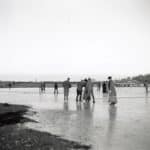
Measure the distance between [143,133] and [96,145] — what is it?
2.28m

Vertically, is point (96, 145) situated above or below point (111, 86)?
below

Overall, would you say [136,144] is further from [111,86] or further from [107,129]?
[111,86]

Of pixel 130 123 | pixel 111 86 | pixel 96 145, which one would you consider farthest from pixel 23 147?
pixel 111 86

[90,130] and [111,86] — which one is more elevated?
[111,86]

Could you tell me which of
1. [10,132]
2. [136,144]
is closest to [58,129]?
[10,132]

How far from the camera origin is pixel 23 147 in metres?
7.27

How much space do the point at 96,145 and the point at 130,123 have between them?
426cm

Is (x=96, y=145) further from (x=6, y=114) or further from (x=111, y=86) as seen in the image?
(x=111, y=86)

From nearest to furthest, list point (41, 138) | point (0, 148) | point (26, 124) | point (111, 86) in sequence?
1. point (0, 148)
2. point (41, 138)
3. point (26, 124)
4. point (111, 86)

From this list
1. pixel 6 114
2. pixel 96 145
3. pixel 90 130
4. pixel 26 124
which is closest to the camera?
pixel 96 145

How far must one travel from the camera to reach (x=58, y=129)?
10438mm

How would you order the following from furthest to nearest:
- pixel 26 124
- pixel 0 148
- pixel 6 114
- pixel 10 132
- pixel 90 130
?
pixel 6 114, pixel 26 124, pixel 90 130, pixel 10 132, pixel 0 148

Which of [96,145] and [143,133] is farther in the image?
[143,133]

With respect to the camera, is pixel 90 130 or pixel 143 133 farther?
pixel 90 130
